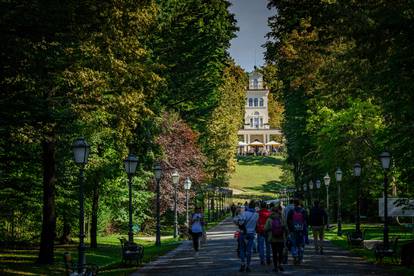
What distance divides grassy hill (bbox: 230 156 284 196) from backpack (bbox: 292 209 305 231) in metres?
81.0

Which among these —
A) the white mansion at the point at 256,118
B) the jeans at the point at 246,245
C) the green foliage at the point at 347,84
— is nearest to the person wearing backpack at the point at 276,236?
the jeans at the point at 246,245

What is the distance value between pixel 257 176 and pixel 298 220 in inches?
3841

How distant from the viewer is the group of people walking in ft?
61.9

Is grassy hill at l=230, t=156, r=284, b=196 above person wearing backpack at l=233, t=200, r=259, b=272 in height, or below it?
above

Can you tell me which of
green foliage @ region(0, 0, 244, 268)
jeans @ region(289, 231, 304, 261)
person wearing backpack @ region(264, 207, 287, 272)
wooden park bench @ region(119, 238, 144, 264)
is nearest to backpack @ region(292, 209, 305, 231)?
jeans @ region(289, 231, 304, 261)

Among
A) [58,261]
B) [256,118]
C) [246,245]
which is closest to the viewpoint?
[246,245]

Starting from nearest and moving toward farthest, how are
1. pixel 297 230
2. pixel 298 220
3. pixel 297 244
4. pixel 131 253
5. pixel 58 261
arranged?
1. pixel 297 244
2. pixel 297 230
3. pixel 298 220
4. pixel 131 253
5. pixel 58 261

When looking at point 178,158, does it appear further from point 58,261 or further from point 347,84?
point 347,84

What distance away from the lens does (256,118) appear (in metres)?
165

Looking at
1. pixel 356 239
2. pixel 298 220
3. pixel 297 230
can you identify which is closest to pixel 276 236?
pixel 297 230

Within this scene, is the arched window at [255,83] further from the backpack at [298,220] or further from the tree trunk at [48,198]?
the backpack at [298,220]

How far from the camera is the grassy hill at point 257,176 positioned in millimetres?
107950

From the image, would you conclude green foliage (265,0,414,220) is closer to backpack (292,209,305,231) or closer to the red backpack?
backpack (292,209,305,231)

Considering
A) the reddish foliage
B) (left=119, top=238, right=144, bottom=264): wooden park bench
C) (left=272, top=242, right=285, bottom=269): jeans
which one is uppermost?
the reddish foliage
